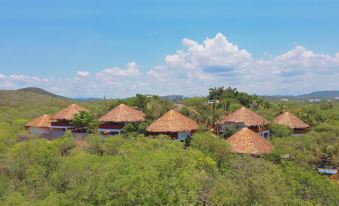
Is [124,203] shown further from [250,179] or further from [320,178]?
[320,178]

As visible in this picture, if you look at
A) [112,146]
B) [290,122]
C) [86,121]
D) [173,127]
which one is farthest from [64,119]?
[290,122]

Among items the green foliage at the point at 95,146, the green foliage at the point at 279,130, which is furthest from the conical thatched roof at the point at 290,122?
the green foliage at the point at 95,146

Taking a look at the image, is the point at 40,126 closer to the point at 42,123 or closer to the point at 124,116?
the point at 42,123

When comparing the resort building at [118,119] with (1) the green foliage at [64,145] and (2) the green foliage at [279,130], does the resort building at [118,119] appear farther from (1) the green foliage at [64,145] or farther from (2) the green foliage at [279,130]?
(2) the green foliage at [279,130]

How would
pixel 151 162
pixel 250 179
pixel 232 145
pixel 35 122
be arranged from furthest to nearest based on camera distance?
1. pixel 35 122
2. pixel 232 145
3. pixel 151 162
4. pixel 250 179

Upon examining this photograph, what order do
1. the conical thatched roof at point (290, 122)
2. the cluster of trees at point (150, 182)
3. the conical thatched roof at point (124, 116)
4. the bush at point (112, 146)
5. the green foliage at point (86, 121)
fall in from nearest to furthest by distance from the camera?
the cluster of trees at point (150, 182)
the bush at point (112, 146)
the conical thatched roof at point (124, 116)
the green foliage at point (86, 121)
the conical thatched roof at point (290, 122)

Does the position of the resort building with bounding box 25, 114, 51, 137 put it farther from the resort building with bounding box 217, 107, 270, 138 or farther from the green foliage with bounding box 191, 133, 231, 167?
→ the green foliage with bounding box 191, 133, 231, 167

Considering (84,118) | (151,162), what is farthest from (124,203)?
(84,118)
